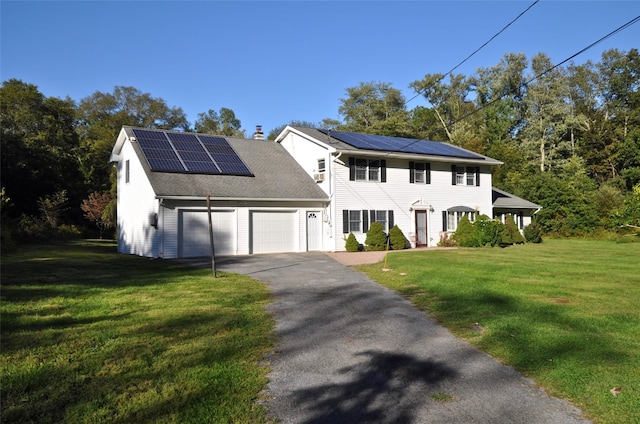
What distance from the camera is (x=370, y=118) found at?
53375 mm

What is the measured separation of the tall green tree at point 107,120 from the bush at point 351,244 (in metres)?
28.5

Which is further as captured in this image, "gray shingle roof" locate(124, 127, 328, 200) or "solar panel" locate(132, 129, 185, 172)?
"solar panel" locate(132, 129, 185, 172)

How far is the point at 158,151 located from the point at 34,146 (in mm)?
19750

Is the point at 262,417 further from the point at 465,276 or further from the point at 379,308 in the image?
the point at 465,276

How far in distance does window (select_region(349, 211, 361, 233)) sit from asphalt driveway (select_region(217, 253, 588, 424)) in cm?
1356

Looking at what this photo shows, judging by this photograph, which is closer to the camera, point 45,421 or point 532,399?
point 45,421

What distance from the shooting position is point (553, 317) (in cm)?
727

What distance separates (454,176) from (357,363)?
72.4ft

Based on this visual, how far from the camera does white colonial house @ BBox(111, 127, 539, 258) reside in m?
18.5

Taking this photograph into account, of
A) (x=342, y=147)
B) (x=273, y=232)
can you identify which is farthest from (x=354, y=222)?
(x=273, y=232)

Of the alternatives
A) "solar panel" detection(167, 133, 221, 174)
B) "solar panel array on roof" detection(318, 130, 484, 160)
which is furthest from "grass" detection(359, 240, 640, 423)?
"solar panel array on roof" detection(318, 130, 484, 160)

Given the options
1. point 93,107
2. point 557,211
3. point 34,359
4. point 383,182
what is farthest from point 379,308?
point 93,107

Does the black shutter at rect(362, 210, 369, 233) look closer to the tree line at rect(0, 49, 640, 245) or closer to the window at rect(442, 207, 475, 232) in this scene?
the window at rect(442, 207, 475, 232)

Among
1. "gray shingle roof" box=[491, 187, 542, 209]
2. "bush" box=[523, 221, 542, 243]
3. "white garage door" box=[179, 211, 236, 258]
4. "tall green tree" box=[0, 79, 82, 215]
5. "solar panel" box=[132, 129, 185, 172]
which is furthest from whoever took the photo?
"tall green tree" box=[0, 79, 82, 215]
